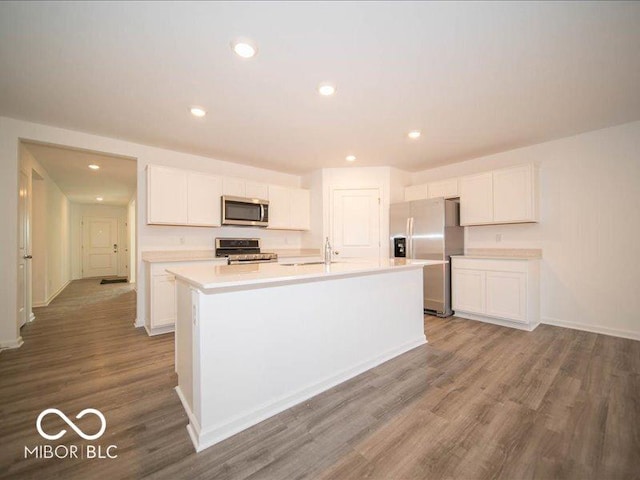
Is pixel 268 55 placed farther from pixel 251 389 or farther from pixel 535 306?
pixel 535 306

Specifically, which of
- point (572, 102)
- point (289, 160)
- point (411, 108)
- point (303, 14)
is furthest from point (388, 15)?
point (289, 160)

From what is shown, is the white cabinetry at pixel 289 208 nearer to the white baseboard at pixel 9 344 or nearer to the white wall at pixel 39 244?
the white baseboard at pixel 9 344

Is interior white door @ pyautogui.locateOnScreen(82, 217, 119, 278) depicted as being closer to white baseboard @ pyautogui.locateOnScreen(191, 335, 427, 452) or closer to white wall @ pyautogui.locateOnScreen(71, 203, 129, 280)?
white wall @ pyautogui.locateOnScreen(71, 203, 129, 280)

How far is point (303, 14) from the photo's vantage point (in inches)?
61.8

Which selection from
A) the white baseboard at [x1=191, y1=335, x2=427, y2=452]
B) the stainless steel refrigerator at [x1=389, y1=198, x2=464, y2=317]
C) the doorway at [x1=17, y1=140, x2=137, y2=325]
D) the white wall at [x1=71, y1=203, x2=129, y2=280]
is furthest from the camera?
the white wall at [x1=71, y1=203, x2=129, y2=280]

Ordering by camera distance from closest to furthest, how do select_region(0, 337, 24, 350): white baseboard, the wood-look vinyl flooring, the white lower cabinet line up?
the wood-look vinyl flooring → select_region(0, 337, 24, 350): white baseboard → the white lower cabinet

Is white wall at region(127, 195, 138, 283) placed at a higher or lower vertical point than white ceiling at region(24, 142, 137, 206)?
lower

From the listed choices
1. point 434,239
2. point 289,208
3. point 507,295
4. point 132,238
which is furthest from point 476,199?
point 132,238

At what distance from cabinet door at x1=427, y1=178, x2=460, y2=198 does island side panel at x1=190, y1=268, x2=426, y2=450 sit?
2.38m

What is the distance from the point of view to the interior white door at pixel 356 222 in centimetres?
482

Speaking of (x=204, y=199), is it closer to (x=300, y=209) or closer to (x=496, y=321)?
(x=300, y=209)

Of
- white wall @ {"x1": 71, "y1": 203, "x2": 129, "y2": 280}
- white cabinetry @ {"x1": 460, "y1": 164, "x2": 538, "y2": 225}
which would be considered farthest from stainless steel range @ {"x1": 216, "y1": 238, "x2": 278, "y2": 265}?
white wall @ {"x1": 71, "y1": 203, "x2": 129, "y2": 280}

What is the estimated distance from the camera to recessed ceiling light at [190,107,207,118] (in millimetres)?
2689

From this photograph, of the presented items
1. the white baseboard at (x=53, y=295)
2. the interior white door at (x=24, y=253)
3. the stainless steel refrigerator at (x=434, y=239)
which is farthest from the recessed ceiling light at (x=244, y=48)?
the white baseboard at (x=53, y=295)
